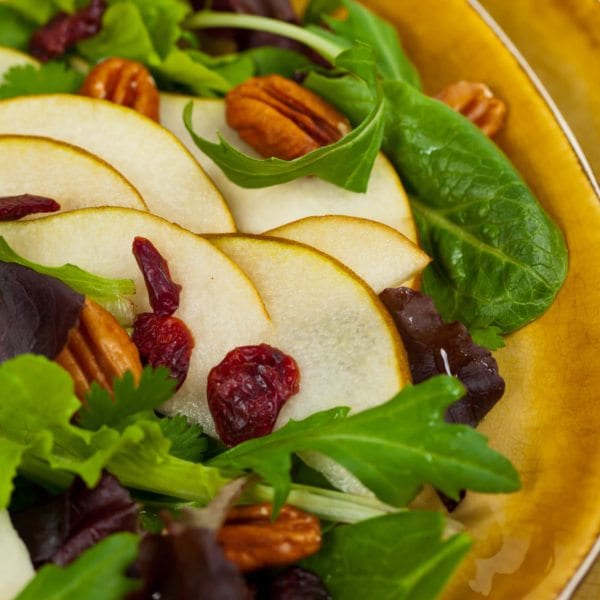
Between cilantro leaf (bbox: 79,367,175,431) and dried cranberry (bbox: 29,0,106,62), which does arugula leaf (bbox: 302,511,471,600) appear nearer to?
cilantro leaf (bbox: 79,367,175,431)

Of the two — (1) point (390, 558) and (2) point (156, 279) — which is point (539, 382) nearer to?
(1) point (390, 558)

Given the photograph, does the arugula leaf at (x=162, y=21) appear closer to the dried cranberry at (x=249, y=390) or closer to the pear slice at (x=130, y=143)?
the pear slice at (x=130, y=143)

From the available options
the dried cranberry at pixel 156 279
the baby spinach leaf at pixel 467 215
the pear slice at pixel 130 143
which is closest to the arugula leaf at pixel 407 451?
the dried cranberry at pixel 156 279

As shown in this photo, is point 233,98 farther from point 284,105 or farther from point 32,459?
point 32,459

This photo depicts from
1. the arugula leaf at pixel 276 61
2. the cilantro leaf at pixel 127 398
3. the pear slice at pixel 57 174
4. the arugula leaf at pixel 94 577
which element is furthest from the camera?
the arugula leaf at pixel 276 61

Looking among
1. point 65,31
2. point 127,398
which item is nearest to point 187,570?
point 127,398

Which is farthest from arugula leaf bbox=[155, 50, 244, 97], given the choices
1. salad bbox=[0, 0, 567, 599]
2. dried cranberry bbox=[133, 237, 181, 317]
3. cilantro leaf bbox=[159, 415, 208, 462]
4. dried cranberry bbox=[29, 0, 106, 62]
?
cilantro leaf bbox=[159, 415, 208, 462]
